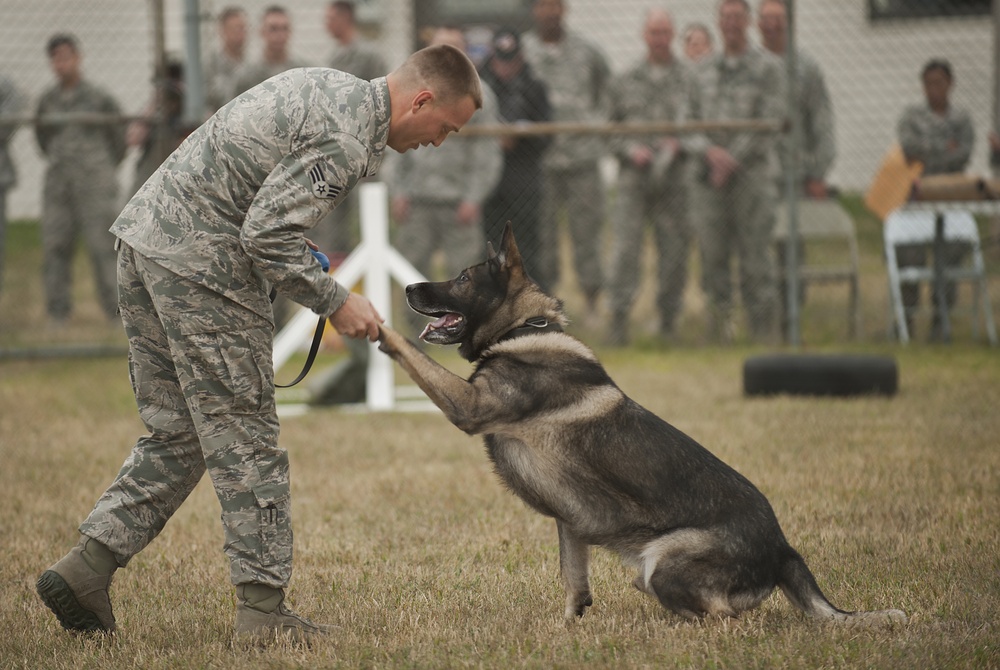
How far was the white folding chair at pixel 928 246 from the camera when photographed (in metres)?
10.3

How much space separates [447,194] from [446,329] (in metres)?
6.34

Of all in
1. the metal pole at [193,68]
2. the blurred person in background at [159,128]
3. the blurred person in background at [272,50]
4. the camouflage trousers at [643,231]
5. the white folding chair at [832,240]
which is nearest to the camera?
the metal pole at [193,68]

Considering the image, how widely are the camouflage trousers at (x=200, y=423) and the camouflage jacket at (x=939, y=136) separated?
8344 millimetres

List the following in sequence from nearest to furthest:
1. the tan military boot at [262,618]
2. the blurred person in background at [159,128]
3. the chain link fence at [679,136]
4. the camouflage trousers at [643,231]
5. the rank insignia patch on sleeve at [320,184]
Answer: the rank insignia patch on sleeve at [320,184] < the tan military boot at [262,618] < the blurred person in background at [159,128] < the chain link fence at [679,136] < the camouflage trousers at [643,231]

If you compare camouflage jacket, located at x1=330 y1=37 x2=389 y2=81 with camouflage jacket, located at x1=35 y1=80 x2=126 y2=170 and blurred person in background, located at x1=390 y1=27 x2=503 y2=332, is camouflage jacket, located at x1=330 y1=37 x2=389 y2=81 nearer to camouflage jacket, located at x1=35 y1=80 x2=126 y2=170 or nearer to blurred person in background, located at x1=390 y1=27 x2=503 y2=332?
blurred person in background, located at x1=390 y1=27 x2=503 y2=332

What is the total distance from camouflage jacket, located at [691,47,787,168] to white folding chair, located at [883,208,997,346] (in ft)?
4.79

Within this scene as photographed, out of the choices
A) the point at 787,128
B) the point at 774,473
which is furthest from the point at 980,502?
the point at 787,128

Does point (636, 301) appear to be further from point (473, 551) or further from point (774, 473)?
point (473, 551)

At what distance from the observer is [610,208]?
11.4 meters

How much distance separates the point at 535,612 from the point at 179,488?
1309mm

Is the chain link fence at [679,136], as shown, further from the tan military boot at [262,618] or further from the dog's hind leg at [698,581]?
the tan military boot at [262,618]

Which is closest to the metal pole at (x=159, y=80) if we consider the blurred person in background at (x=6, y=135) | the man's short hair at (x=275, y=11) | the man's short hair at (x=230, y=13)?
the man's short hair at (x=230, y=13)

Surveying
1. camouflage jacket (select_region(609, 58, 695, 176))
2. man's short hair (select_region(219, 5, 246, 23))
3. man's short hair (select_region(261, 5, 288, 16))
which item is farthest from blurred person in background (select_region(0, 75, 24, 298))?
camouflage jacket (select_region(609, 58, 695, 176))

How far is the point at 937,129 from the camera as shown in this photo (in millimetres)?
10305
